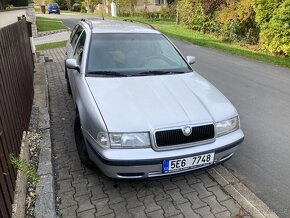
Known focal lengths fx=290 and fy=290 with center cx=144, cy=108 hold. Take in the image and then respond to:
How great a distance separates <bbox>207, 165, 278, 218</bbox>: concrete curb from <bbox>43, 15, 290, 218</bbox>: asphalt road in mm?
115

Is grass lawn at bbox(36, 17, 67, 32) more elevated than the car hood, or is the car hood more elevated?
the car hood

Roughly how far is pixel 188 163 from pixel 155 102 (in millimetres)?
803

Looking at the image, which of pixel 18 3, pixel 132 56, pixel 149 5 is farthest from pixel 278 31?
pixel 149 5

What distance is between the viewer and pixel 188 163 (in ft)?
10.3

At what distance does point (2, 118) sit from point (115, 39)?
7.07 feet

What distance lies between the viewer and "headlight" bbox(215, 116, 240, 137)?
3345 mm

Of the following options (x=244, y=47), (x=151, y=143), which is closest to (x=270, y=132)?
(x=151, y=143)

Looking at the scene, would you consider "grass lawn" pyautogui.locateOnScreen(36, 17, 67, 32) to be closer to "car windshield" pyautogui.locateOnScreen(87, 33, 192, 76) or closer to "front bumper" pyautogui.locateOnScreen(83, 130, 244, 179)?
"car windshield" pyautogui.locateOnScreen(87, 33, 192, 76)

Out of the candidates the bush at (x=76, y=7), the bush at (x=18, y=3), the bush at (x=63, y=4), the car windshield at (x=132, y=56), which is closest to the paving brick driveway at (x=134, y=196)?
the car windshield at (x=132, y=56)

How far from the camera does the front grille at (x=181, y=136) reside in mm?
3035

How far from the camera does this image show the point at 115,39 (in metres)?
4.57

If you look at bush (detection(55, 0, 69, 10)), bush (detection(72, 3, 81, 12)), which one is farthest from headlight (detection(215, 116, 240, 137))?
bush (detection(55, 0, 69, 10))

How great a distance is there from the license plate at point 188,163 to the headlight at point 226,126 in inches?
12.0

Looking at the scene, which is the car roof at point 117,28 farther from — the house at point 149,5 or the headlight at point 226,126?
the house at point 149,5
